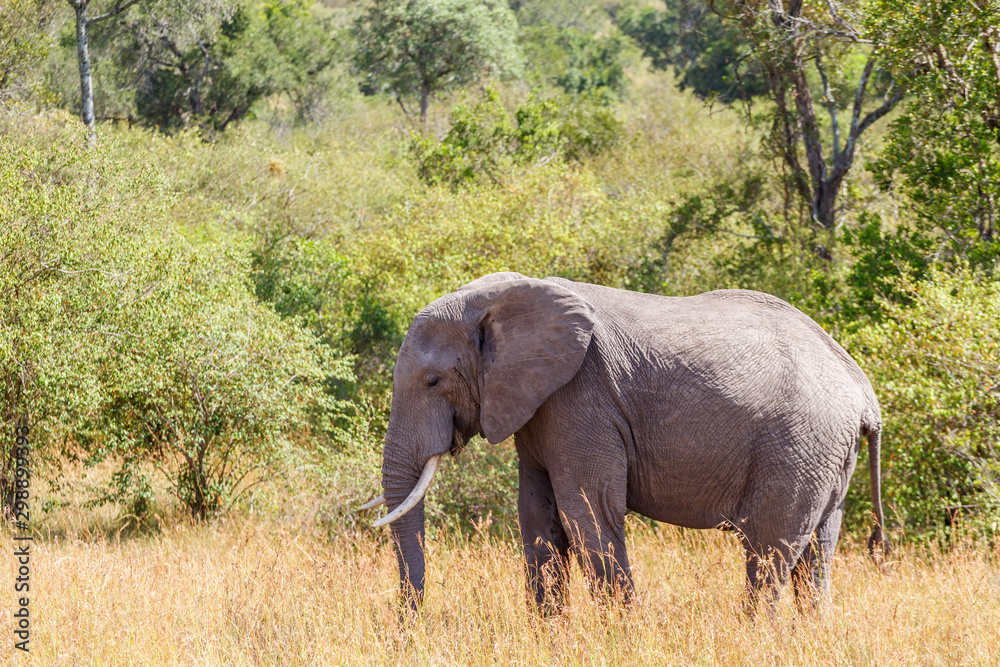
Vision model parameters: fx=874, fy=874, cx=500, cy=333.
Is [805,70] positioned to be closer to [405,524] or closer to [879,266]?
[879,266]

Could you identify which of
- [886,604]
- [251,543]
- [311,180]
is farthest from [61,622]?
[311,180]

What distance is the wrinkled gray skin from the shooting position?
5.06m

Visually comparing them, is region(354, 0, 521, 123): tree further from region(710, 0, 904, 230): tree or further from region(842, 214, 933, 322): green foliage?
region(842, 214, 933, 322): green foliage

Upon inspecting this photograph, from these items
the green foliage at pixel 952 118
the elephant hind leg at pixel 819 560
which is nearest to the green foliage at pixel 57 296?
the elephant hind leg at pixel 819 560

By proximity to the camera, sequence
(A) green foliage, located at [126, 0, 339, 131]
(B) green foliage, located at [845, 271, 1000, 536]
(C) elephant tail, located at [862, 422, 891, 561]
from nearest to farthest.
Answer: (C) elephant tail, located at [862, 422, 891, 561] → (B) green foliage, located at [845, 271, 1000, 536] → (A) green foliage, located at [126, 0, 339, 131]

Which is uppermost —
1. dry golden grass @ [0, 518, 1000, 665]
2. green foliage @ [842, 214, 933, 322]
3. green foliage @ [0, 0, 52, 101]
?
green foliage @ [0, 0, 52, 101]

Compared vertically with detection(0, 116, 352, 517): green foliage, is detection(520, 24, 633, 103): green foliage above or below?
above

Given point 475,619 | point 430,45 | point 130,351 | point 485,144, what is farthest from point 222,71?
point 475,619

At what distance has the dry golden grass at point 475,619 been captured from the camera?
15.0ft

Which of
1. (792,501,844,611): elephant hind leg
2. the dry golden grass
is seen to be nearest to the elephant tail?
(792,501,844,611): elephant hind leg

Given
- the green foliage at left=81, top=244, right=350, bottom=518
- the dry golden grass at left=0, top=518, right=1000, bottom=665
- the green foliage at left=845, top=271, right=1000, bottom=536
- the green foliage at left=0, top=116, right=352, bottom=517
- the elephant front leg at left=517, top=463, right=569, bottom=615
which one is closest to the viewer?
the dry golden grass at left=0, top=518, right=1000, bottom=665

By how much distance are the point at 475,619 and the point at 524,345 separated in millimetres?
1723

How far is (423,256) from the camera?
524 inches

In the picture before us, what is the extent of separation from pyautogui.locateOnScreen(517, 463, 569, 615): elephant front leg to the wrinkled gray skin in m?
0.17
